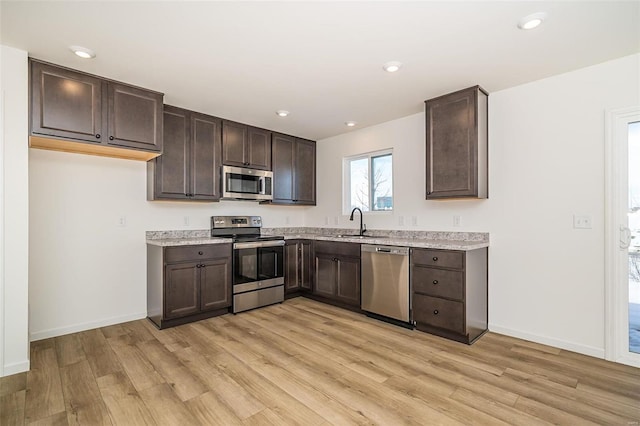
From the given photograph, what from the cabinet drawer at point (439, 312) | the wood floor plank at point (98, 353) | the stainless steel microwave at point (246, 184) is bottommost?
the wood floor plank at point (98, 353)

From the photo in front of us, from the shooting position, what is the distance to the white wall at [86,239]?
121 inches

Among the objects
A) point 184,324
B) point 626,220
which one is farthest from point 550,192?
point 184,324

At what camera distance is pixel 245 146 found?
435 cm

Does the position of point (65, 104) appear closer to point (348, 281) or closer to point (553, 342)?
point (348, 281)

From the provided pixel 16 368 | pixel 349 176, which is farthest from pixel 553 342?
pixel 16 368

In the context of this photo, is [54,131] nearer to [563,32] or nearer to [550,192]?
[563,32]

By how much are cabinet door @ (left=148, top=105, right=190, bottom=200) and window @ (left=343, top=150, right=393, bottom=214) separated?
2.32 metres

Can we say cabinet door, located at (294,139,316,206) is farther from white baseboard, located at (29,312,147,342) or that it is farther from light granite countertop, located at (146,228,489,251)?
white baseboard, located at (29,312,147,342)

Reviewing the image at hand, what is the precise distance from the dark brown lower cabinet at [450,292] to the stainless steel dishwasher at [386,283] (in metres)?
0.10

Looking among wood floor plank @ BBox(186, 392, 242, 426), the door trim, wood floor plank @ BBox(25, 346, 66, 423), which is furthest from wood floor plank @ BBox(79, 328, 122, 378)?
the door trim

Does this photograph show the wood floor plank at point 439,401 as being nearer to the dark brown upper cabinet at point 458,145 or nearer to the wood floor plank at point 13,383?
the dark brown upper cabinet at point 458,145

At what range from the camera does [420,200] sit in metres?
3.93

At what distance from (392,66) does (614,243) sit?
236 cm

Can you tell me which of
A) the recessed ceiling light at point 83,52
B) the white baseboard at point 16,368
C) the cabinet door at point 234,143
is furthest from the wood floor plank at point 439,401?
the recessed ceiling light at point 83,52
